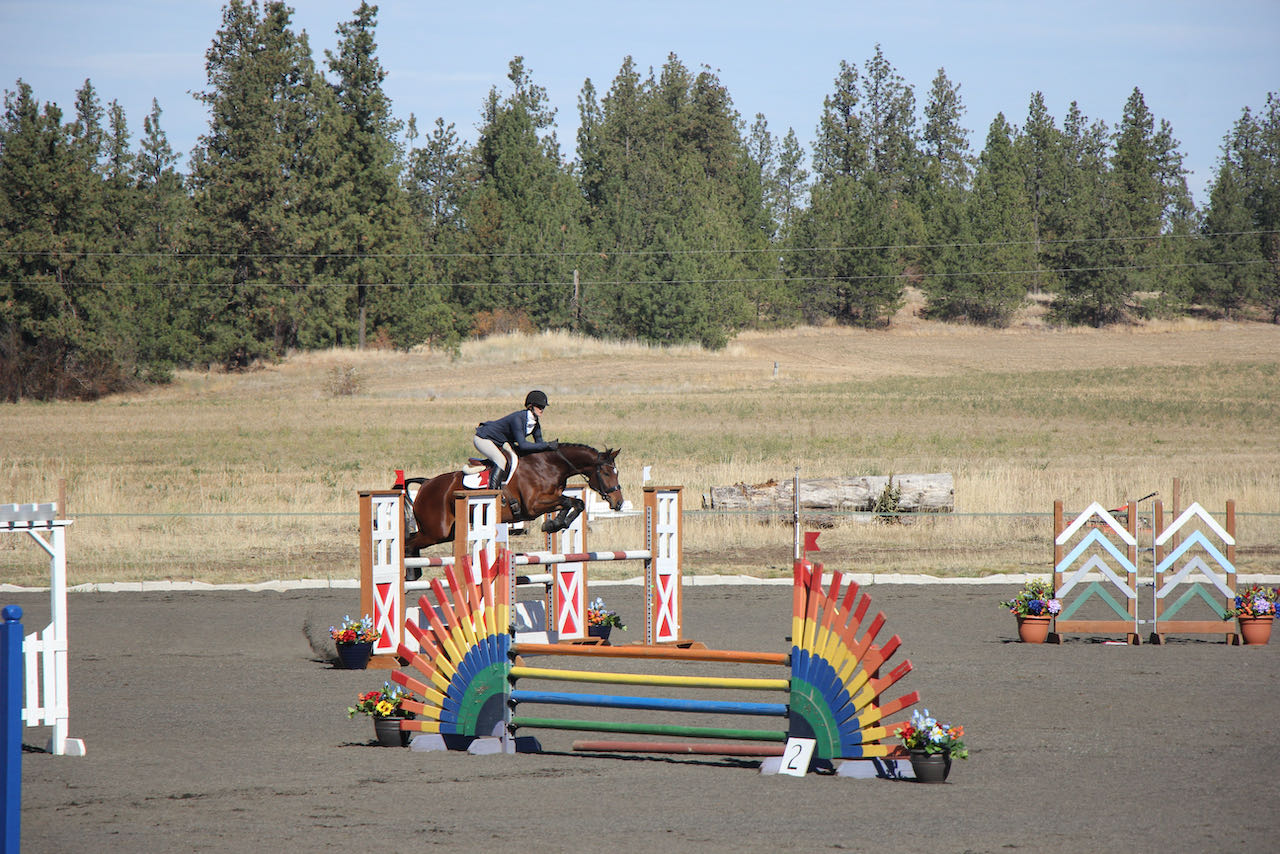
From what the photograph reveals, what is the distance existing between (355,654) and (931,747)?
623 centimetres

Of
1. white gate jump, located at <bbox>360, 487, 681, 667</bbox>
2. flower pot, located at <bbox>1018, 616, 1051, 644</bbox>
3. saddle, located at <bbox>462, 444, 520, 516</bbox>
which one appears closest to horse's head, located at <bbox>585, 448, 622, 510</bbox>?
saddle, located at <bbox>462, 444, 520, 516</bbox>

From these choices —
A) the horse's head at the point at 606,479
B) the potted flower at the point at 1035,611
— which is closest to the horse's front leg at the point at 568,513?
the horse's head at the point at 606,479

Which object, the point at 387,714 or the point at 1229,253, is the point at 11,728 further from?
the point at 1229,253

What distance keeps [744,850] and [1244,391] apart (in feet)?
182

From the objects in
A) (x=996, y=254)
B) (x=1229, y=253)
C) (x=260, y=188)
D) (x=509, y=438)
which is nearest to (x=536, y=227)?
(x=260, y=188)

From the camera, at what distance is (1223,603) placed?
51.3 ft

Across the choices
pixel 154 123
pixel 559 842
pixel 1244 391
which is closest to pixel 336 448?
pixel 559 842

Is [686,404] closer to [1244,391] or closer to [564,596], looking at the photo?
[1244,391]

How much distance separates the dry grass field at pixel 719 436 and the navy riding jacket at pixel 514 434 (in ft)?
16.8

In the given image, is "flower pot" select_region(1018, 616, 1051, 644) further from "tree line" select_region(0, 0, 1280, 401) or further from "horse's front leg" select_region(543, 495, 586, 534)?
"tree line" select_region(0, 0, 1280, 401)

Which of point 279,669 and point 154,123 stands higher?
point 154,123

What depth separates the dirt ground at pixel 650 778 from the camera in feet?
20.6

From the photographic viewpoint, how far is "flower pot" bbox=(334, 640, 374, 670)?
38.4ft

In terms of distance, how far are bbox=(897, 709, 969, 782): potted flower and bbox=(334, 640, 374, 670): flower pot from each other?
5.96 m
